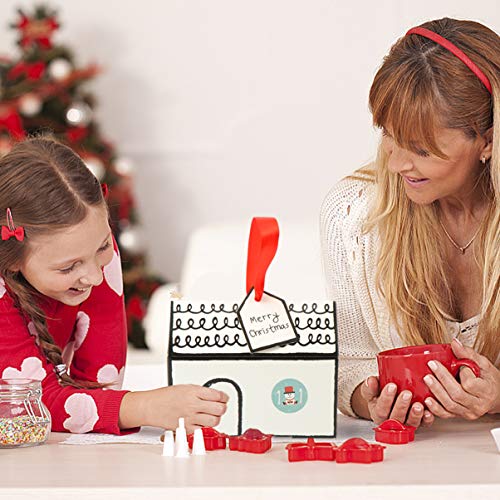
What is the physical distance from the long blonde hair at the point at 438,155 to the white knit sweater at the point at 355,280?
0.12ft

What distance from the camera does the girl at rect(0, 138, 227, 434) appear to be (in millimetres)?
1323

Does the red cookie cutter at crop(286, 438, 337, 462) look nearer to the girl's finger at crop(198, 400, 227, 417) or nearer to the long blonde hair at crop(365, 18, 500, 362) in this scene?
the girl's finger at crop(198, 400, 227, 417)

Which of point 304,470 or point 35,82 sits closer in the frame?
point 304,470

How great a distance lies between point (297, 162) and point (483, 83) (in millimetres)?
2772

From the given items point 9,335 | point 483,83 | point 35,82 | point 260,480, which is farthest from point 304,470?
point 35,82

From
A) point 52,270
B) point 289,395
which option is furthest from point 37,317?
point 289,395

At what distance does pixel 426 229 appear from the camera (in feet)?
5.20

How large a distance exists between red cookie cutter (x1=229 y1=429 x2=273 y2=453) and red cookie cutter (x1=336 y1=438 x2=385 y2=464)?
105mm

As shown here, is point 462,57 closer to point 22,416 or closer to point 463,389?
point 463,389

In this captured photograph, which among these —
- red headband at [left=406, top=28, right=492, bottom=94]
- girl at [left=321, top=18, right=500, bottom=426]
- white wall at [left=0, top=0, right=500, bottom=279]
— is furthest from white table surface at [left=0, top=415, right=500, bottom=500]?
white wall at [left=0, top=0, right=500, bottom=279]

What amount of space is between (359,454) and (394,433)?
5.6 inches

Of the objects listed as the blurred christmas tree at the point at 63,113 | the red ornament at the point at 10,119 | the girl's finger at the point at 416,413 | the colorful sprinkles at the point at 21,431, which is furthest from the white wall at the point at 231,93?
the colorful sprinkles at the point at 21,431

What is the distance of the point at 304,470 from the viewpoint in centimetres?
106

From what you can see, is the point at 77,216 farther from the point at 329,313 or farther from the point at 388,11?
the point at 388,11
